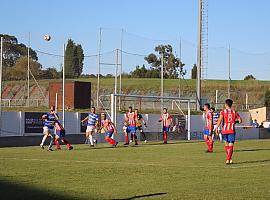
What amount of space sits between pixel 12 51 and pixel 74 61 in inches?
241

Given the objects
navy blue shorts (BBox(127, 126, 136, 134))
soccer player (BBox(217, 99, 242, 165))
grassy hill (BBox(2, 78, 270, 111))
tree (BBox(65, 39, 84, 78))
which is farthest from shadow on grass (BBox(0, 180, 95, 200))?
tree (BBox(65, 39, 84, 78))

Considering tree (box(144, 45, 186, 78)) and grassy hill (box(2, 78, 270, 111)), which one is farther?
tree (box(144, 45, 186, 78))

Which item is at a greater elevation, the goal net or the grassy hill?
the grassy hill

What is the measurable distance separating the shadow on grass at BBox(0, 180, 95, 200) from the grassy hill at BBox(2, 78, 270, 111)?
32.6 metres

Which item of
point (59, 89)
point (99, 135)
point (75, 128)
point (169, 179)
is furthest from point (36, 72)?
point (169, 179)

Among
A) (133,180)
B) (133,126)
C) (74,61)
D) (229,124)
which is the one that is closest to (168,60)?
(74,61)

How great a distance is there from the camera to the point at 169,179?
13.6 meters

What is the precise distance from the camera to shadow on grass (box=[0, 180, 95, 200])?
10648mm

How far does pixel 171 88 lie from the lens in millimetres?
61469

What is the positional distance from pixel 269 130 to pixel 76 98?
1670 cm

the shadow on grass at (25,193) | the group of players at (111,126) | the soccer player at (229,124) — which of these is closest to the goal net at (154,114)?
the group of players at (111,126)

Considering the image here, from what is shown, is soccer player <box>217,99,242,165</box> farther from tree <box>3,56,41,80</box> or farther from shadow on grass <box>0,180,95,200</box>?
tree <box>3,56,41,80</box>

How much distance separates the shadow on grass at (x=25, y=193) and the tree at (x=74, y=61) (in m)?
33.6

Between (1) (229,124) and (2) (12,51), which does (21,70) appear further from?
(1) (229,124)
